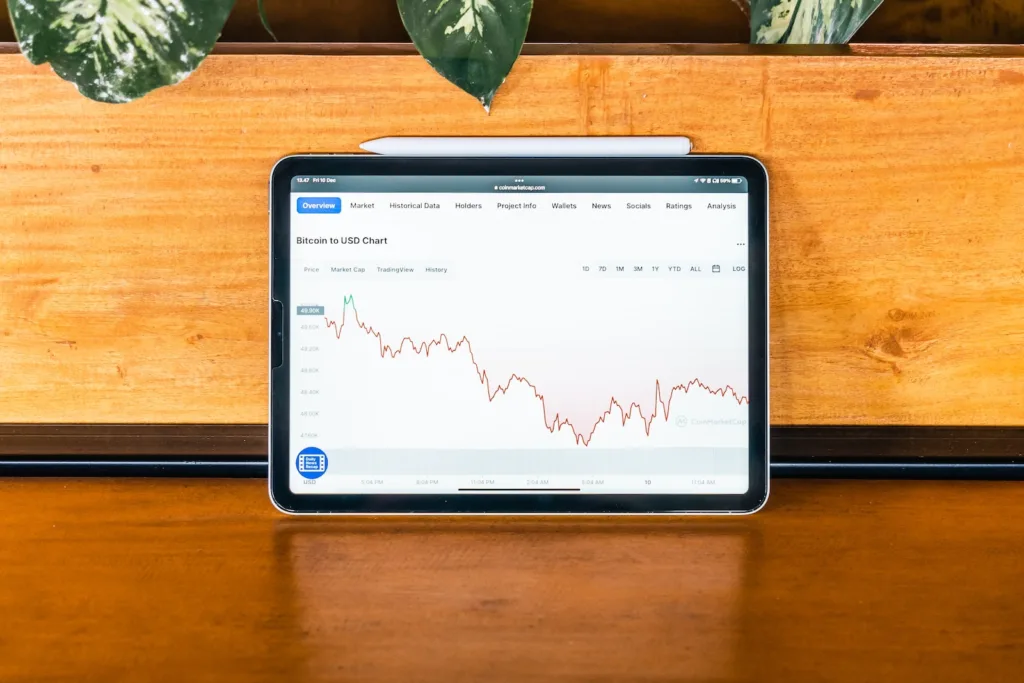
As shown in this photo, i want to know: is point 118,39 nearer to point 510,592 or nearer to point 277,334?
point 277,334

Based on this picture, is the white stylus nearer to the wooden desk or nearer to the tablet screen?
the tablet screen

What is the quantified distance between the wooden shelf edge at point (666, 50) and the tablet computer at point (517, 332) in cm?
9

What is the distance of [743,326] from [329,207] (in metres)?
0.31

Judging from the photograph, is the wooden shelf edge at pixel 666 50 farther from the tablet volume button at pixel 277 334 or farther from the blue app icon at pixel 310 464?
the blue app icon at pixel 310 464

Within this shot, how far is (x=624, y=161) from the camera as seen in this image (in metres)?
0.50

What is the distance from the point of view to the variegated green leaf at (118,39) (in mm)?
446

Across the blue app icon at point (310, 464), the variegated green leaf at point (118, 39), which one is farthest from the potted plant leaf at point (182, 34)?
the blue app icon at point (310, 464)

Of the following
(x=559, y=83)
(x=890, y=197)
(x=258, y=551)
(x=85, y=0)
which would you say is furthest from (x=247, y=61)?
(x=890, y=197)

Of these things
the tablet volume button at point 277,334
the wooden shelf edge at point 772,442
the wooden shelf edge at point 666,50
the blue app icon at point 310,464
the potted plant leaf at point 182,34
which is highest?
the potted plant leaf at point 182,34

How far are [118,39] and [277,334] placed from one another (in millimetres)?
222

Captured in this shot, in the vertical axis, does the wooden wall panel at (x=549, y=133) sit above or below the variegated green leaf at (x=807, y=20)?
below

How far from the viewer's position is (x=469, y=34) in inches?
18.6

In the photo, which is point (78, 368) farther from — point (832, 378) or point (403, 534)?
point (832, 378)

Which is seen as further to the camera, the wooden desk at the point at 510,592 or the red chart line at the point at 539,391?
the red chart line at the point at 539,391
